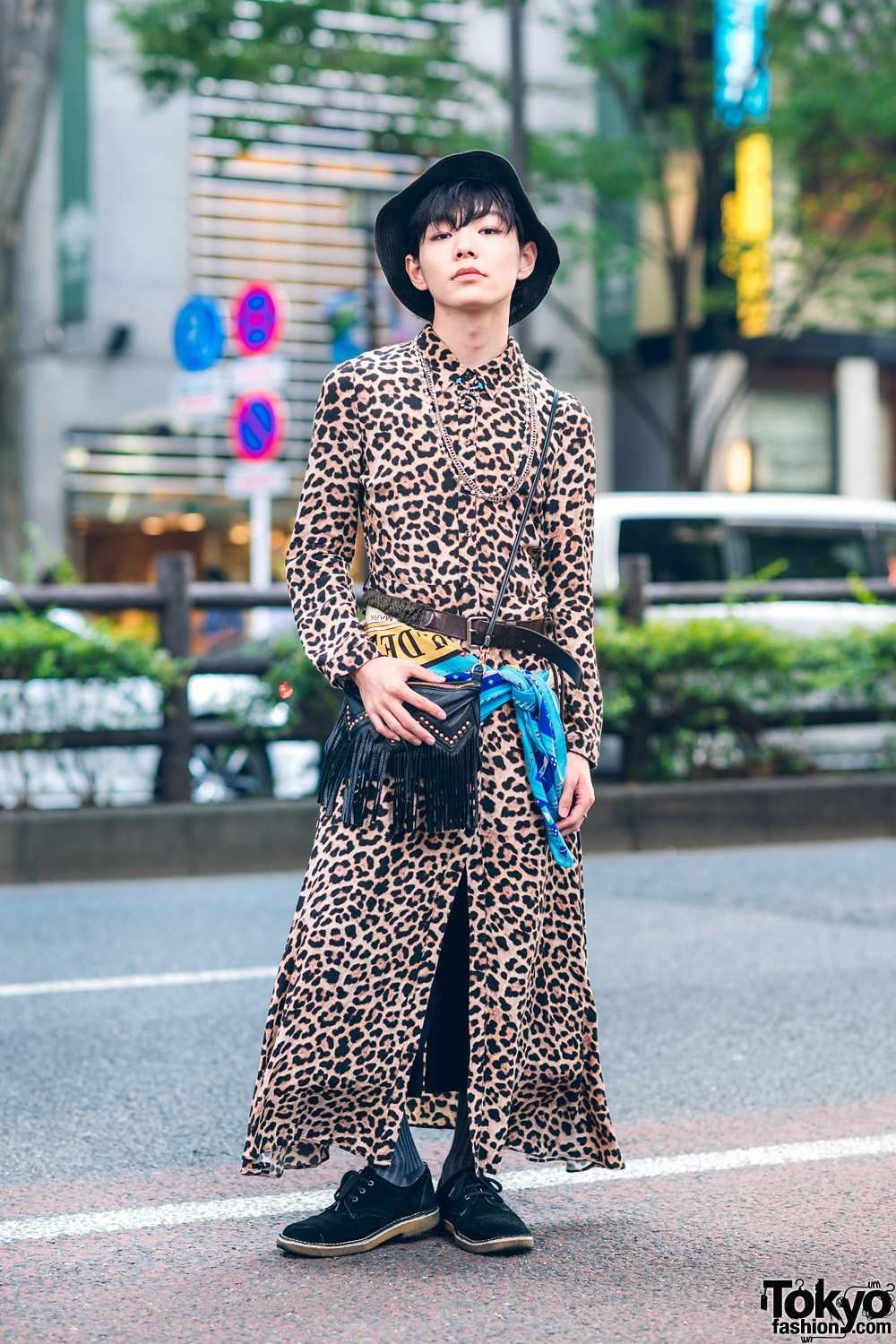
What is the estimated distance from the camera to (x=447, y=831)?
2.78 metres

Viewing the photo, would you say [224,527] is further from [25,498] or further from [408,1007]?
[408,1007]

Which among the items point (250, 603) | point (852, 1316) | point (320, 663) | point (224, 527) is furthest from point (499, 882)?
point (224, 527)

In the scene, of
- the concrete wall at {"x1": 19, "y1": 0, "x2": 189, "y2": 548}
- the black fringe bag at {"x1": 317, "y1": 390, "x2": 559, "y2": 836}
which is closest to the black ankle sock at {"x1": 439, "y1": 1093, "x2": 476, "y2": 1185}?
the black fringe bag at {"x1": 317, "y1": 390, "x2": 559, "y2": 836}

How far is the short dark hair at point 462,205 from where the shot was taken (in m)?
2.83

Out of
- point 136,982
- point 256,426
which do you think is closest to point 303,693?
point 136,982

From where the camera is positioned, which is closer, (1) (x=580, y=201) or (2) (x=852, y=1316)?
(2) (x=852, y=1316)

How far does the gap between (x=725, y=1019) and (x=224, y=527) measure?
1663 cm

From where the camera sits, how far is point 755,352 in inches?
754

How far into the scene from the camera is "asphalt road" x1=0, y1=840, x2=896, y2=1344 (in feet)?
8.54

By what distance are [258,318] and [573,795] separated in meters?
11.6

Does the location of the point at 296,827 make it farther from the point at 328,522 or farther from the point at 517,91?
the point at 517,91

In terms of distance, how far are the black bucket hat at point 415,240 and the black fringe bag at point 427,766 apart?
757mm

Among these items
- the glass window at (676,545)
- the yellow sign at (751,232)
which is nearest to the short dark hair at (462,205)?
the glass window at (676,545)

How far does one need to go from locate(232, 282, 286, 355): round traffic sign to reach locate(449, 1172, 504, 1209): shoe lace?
11550 millimetres
